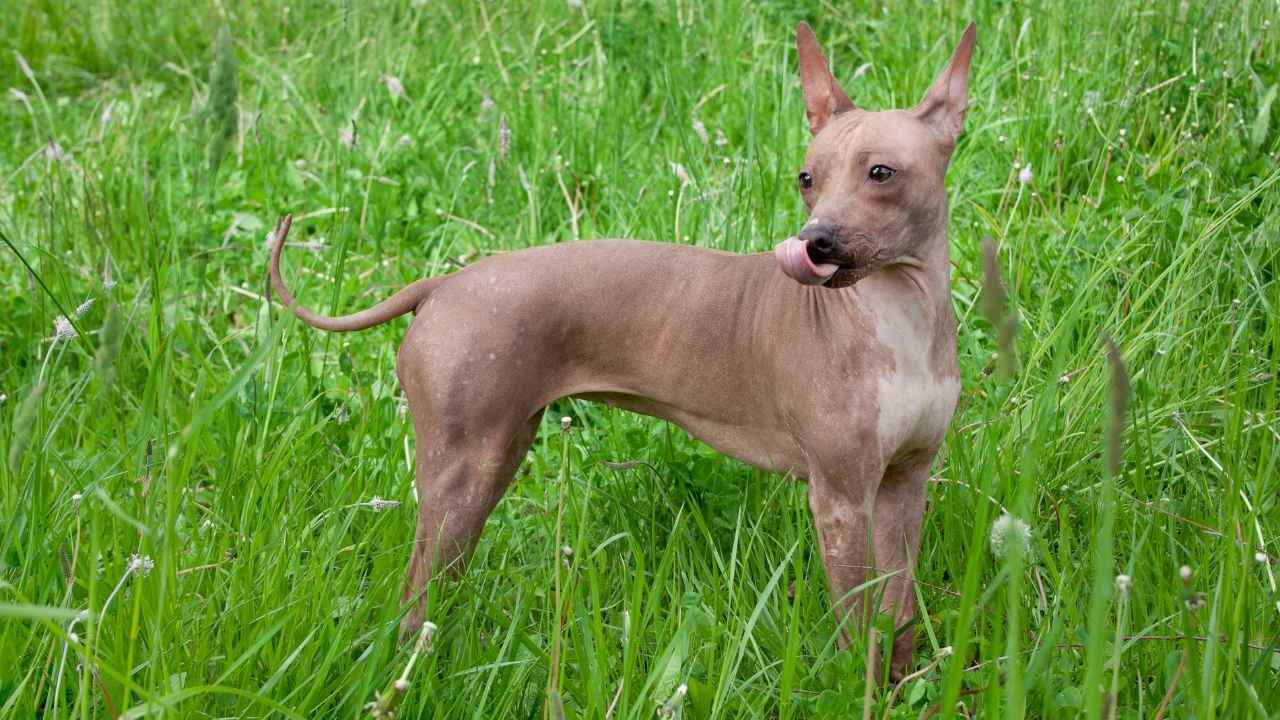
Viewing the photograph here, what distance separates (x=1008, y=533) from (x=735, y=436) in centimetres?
138

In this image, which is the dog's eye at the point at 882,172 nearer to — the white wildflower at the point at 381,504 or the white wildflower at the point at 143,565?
the white wildflower at the point at 381,504

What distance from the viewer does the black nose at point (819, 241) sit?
2.38 m

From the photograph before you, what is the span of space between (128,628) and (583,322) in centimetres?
106

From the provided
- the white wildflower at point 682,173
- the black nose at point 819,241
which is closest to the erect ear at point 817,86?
the black nose at point 819,241

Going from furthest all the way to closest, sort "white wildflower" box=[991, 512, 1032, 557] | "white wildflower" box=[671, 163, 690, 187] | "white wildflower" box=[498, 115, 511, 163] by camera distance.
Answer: "white wildflower" box=[498, 115, 511, 163] → "white wildflower" box=[671, 163, 690, 187] → "white wildflower" box=[991, 512, 1032, 557]

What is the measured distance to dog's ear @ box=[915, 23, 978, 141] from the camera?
2682mm

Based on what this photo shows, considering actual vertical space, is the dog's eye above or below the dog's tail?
above

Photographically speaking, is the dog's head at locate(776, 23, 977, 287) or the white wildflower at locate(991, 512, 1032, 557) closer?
the white wildflower at locate(991, 512, 1032, 557)

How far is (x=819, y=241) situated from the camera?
2.38m

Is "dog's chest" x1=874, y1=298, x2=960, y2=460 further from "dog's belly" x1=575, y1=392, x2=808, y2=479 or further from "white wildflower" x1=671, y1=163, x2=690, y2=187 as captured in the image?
"white wildflower" x1=671, y1=163, x2=690, y2=187

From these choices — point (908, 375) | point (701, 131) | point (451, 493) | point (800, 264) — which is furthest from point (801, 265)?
point (701, 131)

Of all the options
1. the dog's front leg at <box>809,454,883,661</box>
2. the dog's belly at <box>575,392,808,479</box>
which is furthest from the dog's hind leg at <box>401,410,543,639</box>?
the dog's front leg at <box>809,454,883,661</box>

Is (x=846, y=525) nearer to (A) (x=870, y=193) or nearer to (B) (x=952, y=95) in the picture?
(A) (x=870, y=193)

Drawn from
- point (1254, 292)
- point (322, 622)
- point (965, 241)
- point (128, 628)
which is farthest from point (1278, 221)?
point (128, 628)
